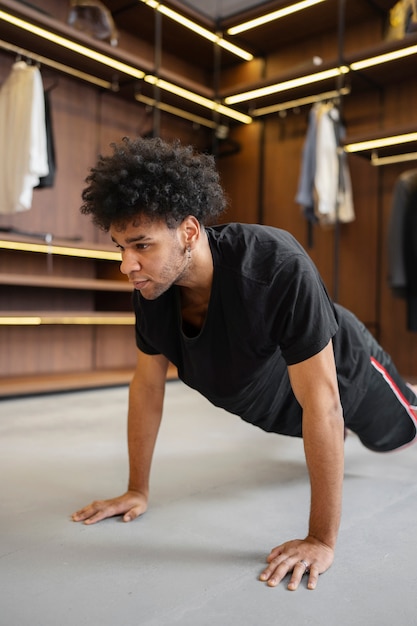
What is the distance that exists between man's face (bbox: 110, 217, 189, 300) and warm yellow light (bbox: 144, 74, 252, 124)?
326cm

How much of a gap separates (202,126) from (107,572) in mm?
4748

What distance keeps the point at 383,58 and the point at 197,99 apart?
4.85 ft

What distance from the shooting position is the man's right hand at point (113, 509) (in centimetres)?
130

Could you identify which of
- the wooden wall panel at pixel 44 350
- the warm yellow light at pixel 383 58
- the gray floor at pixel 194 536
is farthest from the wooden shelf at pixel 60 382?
the warm yellow light at pixel 383 58

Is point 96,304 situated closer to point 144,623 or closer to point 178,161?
point 178,161

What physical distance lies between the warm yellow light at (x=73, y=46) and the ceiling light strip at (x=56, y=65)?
0.75ft

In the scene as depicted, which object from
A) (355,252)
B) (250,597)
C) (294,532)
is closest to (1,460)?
(294,532)

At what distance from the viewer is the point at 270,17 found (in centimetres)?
437

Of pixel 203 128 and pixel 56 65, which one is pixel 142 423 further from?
pixel 203 128

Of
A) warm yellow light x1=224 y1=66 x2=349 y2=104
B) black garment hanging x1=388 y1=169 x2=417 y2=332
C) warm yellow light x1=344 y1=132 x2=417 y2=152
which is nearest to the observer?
black garment hanging x1=388 y1=169 x2=417 y2=332

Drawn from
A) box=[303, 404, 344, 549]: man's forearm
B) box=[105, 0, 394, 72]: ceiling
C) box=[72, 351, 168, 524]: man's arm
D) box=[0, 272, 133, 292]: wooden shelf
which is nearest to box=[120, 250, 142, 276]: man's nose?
box=[72, 351, 168, 524]: man's arm

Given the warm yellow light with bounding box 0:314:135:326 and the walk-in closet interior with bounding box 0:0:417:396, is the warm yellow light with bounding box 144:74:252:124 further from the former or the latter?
the warm yellow light with bounding box 0:314:135:326

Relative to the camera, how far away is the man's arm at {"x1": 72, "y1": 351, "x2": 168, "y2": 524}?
133 cm

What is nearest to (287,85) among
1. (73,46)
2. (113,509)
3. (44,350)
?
(73,46)
